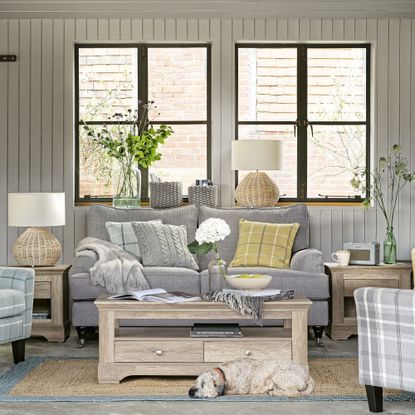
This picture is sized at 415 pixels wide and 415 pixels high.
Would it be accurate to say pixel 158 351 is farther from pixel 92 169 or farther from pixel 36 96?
pixel 36 96

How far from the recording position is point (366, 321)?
13.0 feet

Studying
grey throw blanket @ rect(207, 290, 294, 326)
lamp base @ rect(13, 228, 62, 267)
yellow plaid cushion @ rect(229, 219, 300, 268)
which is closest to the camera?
grey throw blanket @ rect(207, 290, 294, 326)

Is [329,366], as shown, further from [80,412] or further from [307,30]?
[307,30]

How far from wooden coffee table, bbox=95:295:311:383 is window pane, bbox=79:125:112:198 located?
2753 mm

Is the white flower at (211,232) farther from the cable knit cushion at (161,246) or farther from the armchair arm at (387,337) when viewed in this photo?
the cable knit cushion at (161,246)

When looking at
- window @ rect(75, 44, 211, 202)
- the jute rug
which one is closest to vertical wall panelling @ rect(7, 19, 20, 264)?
window @ rect(75, 44, 211, 202)

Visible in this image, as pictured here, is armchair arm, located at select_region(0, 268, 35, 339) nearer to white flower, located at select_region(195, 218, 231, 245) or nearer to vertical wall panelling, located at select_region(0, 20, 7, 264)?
white flower, located at select_region(195, 218, 231, 245)

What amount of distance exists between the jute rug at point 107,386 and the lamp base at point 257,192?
6.33 ft

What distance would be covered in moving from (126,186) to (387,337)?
3550 millimetres

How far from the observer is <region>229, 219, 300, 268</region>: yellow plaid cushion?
248 inches

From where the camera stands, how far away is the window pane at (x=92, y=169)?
7.32m

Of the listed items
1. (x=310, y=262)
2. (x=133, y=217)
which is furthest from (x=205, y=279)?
Result: (x=133, y=217)

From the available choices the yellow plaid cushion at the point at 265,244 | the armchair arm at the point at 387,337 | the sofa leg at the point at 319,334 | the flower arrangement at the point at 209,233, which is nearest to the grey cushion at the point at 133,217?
the yellow plaid cushion at the point at 265,244

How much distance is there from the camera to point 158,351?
4.67m
